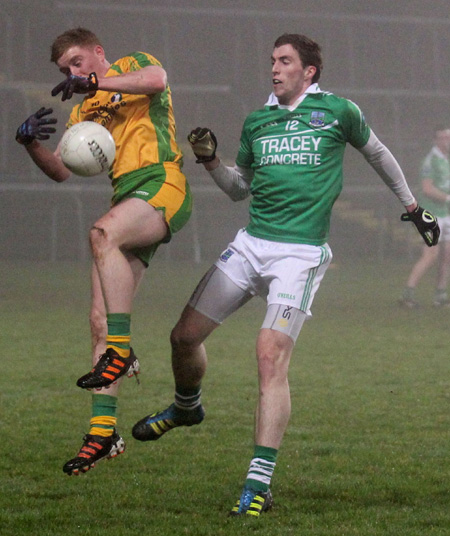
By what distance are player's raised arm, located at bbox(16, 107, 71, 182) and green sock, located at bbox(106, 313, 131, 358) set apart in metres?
0.92

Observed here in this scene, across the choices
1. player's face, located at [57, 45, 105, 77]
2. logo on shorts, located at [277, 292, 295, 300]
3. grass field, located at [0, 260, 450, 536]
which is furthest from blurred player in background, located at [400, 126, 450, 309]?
logo on shorts, located at [277, 292, 295, 300]

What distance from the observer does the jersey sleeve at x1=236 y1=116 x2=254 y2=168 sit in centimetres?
513

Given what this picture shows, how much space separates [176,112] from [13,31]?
3916mm

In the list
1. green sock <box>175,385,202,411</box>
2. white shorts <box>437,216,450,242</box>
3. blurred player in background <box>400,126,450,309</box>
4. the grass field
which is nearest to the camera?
the grass field

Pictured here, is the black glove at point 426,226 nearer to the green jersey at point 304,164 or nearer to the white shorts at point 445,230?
the green jersey at point 304,164

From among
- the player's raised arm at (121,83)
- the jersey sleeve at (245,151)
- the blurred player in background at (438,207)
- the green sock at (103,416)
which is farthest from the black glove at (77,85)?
the blurred player in background at (438,207)

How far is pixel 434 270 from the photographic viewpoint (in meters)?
19.2

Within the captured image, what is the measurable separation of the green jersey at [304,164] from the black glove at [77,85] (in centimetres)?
85

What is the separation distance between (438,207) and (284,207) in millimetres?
9017

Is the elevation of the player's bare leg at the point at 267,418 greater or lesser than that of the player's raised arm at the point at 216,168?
lesser

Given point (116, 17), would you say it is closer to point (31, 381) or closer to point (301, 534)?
point (31, 381)

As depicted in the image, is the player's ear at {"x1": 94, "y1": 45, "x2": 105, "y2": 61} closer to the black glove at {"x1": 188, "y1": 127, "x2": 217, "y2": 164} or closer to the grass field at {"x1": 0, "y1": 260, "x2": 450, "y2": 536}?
the black glove at {"x1": 188, "y1": 127, "x2": 217, "y2": 164}

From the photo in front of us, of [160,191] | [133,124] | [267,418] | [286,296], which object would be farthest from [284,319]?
[133,124]

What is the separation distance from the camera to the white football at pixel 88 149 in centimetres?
490
